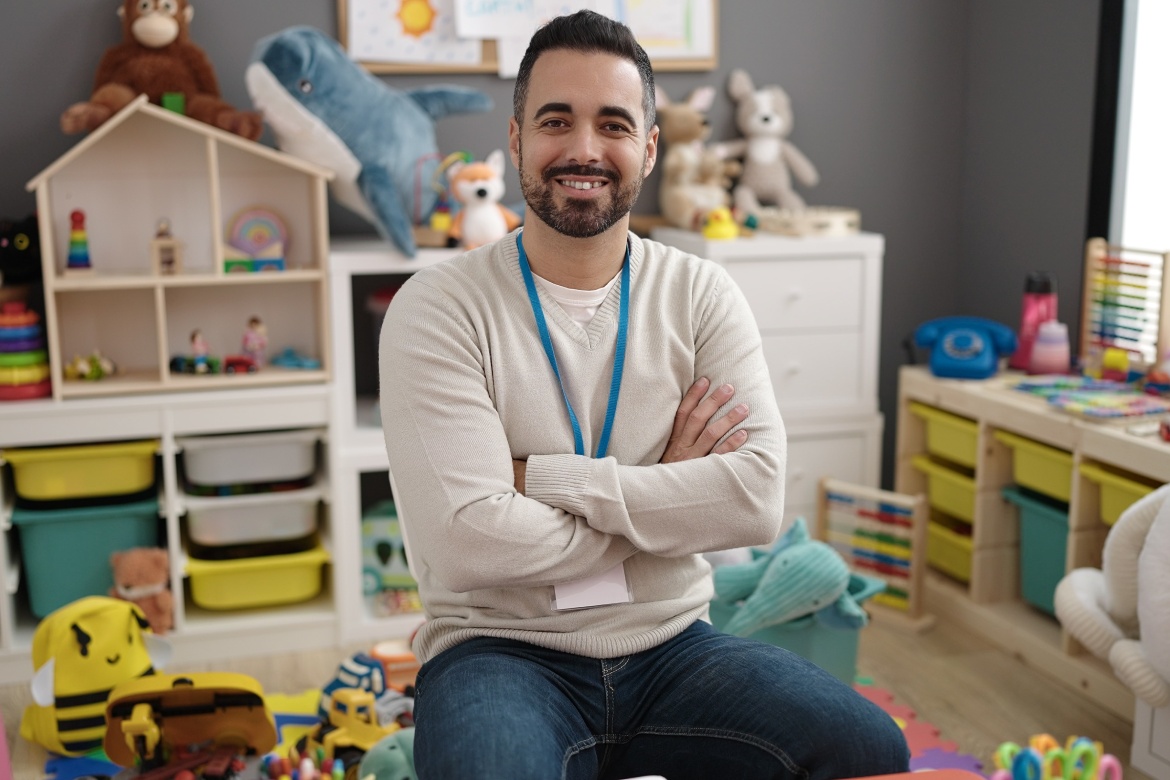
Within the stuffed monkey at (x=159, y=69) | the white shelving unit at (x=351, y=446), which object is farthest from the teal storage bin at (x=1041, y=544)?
the stuffed monkey at (x=159, y=69)

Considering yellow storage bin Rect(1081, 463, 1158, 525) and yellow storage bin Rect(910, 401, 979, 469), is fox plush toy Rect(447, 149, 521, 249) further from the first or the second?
yellow storage bin Rect(1081, 463, 1158, 525)

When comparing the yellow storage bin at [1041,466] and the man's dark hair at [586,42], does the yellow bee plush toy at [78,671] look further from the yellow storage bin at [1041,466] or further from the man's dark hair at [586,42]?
the yellow storage bin at [1041,466]

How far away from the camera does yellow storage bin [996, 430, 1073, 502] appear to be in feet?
8.59

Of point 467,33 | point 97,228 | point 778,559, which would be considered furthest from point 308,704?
point 467,33

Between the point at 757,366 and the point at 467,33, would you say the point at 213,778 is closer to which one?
the point at 757,366

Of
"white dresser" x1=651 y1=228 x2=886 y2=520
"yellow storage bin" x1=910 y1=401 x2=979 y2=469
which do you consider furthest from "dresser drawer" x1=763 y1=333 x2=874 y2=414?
"yellow storage bin" x1=910 y1=401 x2=979 y2=469

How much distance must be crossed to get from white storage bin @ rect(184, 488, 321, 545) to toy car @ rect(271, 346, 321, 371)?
29 cm

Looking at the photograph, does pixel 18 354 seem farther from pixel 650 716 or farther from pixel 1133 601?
pixel 1133 601

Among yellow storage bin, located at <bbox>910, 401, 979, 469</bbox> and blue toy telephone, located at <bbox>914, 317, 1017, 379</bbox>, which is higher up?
blue toy telephone, located at <bbox>914, 317, 1017, 379</bbox>

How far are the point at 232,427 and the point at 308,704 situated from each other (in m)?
0.63

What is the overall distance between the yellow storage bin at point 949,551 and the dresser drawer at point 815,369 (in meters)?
0.38

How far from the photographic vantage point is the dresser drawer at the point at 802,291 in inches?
120

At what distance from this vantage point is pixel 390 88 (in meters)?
2.99

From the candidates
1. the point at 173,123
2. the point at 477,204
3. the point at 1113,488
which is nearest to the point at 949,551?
the point at 1113,488
